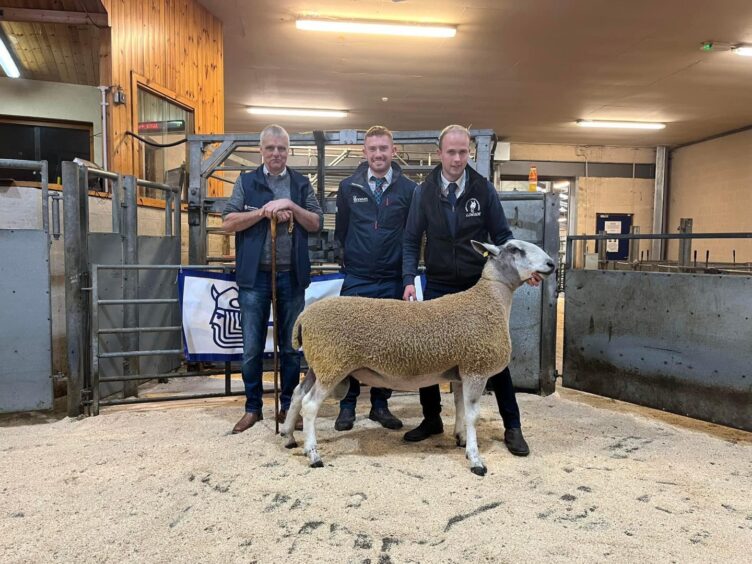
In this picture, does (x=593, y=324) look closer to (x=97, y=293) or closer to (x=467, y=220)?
(x=467, y=220)

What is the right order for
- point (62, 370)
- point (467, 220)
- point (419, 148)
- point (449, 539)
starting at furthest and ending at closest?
point (419, 148) → point (62, 370) → point (467, 220) → point (449, 539)

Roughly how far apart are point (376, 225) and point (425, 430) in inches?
56.9

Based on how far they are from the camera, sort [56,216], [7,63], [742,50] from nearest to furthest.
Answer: [56,216], [742,50], [7,63]

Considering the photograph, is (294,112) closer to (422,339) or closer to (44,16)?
(44,16)

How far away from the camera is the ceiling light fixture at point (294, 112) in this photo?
38.6 feet

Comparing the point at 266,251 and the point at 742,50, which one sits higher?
the point at 742,50

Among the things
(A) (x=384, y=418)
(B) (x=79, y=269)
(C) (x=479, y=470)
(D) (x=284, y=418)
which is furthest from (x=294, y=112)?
(C) (x=479, y=470)

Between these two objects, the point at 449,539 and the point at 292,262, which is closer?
the point at 449,539

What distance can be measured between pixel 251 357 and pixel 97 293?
145cm

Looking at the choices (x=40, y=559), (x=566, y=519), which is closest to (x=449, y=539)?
(x=566, y=519)

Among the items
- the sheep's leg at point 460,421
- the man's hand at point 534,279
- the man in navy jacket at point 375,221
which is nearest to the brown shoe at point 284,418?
the man in navy jacket at point 375,221

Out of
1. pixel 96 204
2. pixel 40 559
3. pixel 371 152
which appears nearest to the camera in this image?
pixel 40 559

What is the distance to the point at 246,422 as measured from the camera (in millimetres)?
3477

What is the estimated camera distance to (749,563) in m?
2.02
